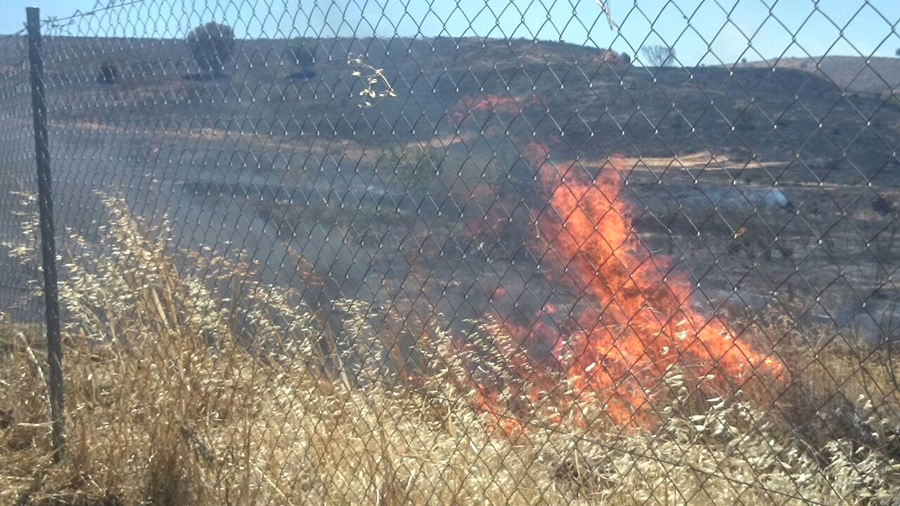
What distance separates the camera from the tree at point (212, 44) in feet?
13.2

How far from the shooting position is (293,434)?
3771 millimetres

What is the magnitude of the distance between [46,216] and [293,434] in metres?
1.67

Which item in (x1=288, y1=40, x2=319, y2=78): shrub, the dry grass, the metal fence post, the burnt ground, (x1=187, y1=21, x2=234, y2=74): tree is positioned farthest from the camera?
the metal fence post

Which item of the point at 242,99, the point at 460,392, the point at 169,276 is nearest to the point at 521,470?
the point at 460,392

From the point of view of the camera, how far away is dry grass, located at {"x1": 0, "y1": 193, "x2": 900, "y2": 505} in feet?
10.9

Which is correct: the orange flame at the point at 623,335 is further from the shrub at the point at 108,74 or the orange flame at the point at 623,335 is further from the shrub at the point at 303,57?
the shrub at the point at 108,74

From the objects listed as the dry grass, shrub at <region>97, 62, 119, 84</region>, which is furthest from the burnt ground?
the dry grass

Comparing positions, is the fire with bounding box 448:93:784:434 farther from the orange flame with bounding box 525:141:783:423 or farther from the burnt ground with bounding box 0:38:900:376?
the burnt ground with bounding box 0:38:900:376

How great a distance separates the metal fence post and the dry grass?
95 mm

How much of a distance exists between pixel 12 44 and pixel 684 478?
4.22m

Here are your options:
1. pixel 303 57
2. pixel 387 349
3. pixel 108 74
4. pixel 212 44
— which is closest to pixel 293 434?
pixel 387 349

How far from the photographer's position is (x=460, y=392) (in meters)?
3.72

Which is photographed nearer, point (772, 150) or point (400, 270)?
point (772, 150)

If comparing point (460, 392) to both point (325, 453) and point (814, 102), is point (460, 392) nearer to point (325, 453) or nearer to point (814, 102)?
point (325, 453)
